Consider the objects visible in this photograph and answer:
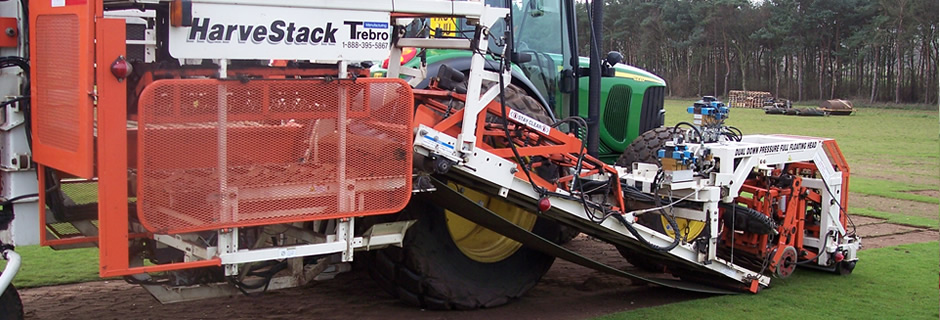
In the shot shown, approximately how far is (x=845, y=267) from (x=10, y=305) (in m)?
6.34

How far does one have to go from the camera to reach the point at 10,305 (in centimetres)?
483

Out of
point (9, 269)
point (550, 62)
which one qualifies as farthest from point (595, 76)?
point (9, 269)

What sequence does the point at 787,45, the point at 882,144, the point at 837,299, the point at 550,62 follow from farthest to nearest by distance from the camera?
the point at 787,45, the point at 882,144, the point at 550,62, the point at 837,299

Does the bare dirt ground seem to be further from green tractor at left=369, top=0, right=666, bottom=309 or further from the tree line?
the tree line

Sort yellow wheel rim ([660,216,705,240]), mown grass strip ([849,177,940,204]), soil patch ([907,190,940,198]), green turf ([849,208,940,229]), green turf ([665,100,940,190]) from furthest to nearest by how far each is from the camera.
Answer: green turf ([665,100,940,190]) < soil patch ([907,190,940,198]) < mown grass strip ([849,177,940,204]) < green turf ([849,208,940,229]) < yellow wheel rim ([660,216,705,240])

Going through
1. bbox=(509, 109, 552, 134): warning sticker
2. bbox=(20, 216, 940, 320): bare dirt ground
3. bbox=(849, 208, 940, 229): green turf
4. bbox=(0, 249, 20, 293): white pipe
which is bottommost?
bbox=(20, 216, 940, 320): bare dirt ground

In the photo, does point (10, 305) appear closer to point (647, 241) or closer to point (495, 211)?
point (495, 211)

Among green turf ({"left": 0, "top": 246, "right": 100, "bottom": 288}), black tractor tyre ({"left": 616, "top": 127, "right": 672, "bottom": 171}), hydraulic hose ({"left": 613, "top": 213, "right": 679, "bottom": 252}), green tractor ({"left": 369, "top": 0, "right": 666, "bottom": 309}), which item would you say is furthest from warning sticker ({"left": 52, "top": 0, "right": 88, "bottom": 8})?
black tractor tyre ({"left": 616, "top": 127, "right": 672, "bottom": 171})

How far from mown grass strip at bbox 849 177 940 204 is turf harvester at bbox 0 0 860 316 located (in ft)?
20.3

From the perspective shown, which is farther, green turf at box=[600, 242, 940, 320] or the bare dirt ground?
green turf at box=[600, 242, 940, 320]

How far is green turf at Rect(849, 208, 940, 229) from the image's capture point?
10180 mm

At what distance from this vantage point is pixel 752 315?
648 cm

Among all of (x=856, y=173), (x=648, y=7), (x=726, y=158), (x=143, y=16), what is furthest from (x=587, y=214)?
(x=648, y=7)

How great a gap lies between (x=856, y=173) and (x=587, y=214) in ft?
34.1
